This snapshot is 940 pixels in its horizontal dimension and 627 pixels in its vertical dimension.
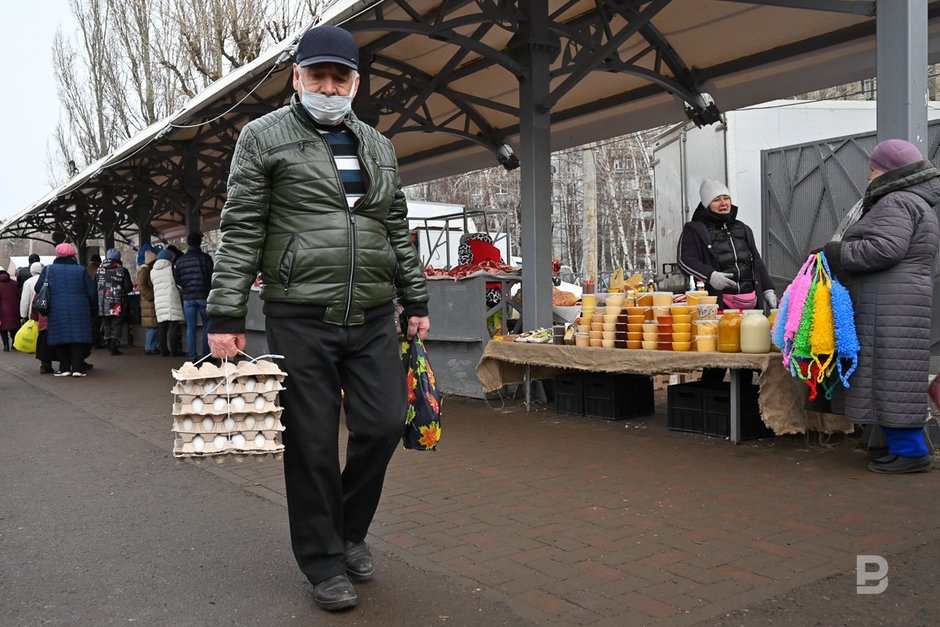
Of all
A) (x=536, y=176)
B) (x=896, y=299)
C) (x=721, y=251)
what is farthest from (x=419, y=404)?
(x=536, y=176)

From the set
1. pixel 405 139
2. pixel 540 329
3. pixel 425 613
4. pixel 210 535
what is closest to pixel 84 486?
pixel 210 535

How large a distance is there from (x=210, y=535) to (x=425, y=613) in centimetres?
161

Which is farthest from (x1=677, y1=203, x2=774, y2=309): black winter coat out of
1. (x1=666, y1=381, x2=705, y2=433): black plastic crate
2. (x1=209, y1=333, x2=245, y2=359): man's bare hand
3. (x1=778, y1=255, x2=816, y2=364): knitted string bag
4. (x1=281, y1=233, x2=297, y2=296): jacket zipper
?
(x1=209, y1=333, x2=245, y2=359): man's bare hand

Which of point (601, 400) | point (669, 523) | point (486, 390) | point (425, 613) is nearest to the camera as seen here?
point (425, 613)

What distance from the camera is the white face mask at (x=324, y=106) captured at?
3.29m

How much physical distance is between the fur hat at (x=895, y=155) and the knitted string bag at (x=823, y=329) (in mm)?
740

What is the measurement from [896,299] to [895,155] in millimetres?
868

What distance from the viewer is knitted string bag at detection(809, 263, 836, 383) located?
5.23 metres

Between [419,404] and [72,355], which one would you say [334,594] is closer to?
[419,404]

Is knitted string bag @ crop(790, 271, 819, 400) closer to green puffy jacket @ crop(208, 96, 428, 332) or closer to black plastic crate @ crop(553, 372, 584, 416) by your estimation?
black plastic crate @ crop(553, 372, 584, 416)

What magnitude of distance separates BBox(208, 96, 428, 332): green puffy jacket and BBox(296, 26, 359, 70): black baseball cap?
22 cm

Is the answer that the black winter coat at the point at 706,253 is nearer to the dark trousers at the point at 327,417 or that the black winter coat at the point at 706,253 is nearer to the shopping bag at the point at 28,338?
the dark trousers at the point at 327,417

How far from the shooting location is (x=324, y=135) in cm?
337

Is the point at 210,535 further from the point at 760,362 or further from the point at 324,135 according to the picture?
the point at 760,362
